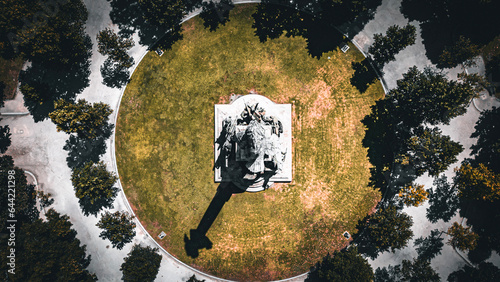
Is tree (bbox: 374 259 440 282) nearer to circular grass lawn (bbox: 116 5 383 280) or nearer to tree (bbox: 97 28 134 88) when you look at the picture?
circular grass lawn (bbox: 116 5 383 280)

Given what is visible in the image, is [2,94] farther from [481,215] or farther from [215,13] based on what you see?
[481,215]

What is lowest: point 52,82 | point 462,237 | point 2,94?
point 462,237

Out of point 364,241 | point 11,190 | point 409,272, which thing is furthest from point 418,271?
point 11,190

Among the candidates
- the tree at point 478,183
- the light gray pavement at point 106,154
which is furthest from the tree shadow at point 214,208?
the tree at point 478,183

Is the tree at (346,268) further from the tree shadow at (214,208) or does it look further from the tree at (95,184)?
the tree at (95,184)

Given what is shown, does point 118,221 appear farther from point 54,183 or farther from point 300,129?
point 300,129
